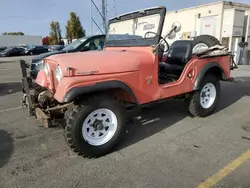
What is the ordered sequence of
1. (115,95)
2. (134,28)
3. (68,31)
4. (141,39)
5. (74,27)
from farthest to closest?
(68,31) → (74,27) → (134,28) → (141,39) → (115,95)

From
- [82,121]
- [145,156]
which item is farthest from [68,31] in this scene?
[145,156]

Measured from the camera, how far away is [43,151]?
329 centimetres

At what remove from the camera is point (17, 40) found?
167 ft

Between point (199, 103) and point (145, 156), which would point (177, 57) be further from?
point (145, 156)

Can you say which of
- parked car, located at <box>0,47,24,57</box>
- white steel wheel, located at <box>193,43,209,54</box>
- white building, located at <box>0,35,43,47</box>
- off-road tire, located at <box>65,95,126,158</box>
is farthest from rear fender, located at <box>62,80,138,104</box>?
white building, located at <box>0,35,43,47</box>

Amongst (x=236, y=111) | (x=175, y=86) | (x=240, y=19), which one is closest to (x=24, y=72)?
(x=175, y=86)

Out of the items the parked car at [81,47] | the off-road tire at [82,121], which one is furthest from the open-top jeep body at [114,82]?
the parked car at [81,47]

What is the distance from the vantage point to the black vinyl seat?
4.39 metres

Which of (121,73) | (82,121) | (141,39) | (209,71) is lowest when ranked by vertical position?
(82,121)

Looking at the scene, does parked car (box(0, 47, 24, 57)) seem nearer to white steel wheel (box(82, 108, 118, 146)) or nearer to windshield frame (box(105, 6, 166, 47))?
windshield frame (box(105, 6, 166, 47))

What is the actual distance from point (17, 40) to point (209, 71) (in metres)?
55.3

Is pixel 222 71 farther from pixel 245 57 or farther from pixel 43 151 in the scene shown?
pixel 245 57

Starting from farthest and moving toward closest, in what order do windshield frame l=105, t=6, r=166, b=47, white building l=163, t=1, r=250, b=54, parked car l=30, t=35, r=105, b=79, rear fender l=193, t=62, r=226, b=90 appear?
1. white building l=163, t=1, r=250, b=54
2. parked car l=30, t=35, r=105, b=79
3. rear fender l=193, t=62, r=226, b=90
4. windshield frame l=105, t=6, r=166, b=47

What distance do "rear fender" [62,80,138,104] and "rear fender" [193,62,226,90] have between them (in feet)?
5.14
